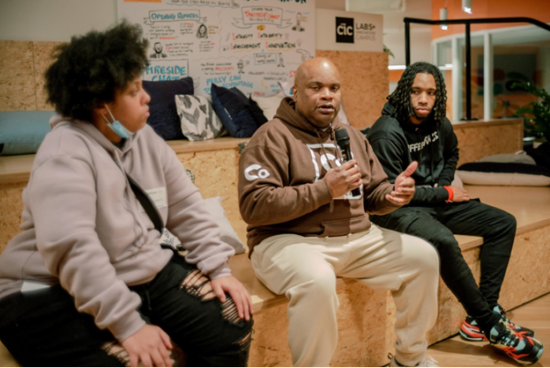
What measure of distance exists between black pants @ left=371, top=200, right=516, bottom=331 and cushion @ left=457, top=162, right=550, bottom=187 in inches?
57.0

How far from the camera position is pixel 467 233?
7.81ft

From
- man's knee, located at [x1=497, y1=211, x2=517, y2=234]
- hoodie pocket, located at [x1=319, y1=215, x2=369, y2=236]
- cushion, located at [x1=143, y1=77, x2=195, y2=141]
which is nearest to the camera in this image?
hoodie pocket, located at [x1=319, y1=215, x2=369, y2=236]

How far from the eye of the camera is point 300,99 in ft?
6.19

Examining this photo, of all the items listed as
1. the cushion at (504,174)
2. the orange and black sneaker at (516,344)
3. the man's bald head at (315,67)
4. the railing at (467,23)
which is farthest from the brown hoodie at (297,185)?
the railing at (467,23)

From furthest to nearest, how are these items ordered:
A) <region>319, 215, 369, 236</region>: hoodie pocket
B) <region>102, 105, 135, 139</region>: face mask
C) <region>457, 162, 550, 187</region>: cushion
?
<region>457, 162, 550, 187</region>: cushion < <region>319, 215, 369, 236</region>: hoodie pocket < <region>102, 105, 135, 139</region>: face mask

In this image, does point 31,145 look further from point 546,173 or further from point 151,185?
point 546,173

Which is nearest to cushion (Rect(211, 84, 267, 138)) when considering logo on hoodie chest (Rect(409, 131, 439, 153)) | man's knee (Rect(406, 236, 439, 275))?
logo on hoodie chest (Rect(409, 131, 439, 153))

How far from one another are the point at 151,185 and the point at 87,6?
2432mm

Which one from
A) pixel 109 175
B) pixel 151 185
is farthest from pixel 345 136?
pixel 109 175

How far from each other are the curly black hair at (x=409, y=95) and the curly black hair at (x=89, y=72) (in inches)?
57.1

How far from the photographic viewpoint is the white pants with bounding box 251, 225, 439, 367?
161 centimetres

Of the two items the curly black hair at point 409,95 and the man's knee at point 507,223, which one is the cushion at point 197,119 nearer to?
the curly black hair at point 409,95

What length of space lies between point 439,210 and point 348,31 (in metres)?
2.53

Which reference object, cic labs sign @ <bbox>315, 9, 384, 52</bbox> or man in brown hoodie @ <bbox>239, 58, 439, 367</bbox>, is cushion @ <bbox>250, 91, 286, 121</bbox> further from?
man in brown hoodie @ <bbox>239, 58, 439, 367</bbox>
